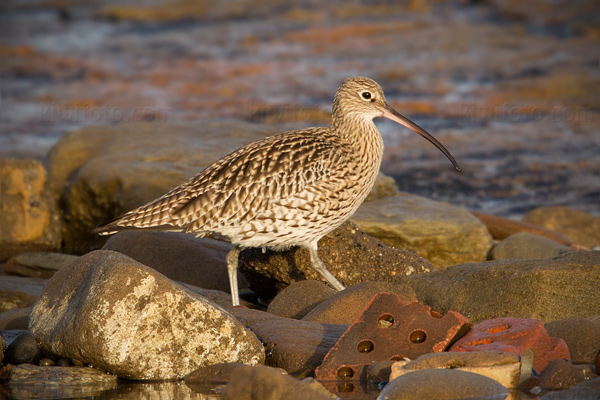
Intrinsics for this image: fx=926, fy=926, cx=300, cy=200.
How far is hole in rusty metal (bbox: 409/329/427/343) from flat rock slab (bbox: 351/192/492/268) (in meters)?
3.82

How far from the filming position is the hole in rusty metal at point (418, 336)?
6.94 metres

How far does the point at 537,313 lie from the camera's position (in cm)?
770

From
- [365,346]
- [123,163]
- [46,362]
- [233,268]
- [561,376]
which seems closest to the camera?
[561,376]

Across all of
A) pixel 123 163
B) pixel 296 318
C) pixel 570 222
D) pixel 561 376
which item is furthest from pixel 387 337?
pixel 570 222

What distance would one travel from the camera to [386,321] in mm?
7074

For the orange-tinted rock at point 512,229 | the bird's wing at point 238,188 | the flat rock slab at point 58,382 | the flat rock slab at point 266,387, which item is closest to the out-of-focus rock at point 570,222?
the orange-tinted rock at point 512,229

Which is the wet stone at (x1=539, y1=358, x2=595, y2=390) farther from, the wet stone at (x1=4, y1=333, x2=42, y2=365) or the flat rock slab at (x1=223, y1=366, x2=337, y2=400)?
the wet stone at (x1=4, y1=333, x2=42, y2=365)

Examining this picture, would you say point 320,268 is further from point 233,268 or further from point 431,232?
point 431,232

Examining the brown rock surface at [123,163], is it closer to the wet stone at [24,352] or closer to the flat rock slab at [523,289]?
the wet stone at [24,352]

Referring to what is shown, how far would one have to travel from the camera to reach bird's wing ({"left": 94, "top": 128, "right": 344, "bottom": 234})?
848 cm

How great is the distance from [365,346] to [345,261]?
7.01 ft

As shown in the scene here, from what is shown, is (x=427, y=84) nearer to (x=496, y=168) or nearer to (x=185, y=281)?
(x=496, y=168)

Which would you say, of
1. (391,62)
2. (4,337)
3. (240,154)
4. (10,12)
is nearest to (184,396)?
(4,337)

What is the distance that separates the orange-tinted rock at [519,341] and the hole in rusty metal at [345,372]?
76 cm
